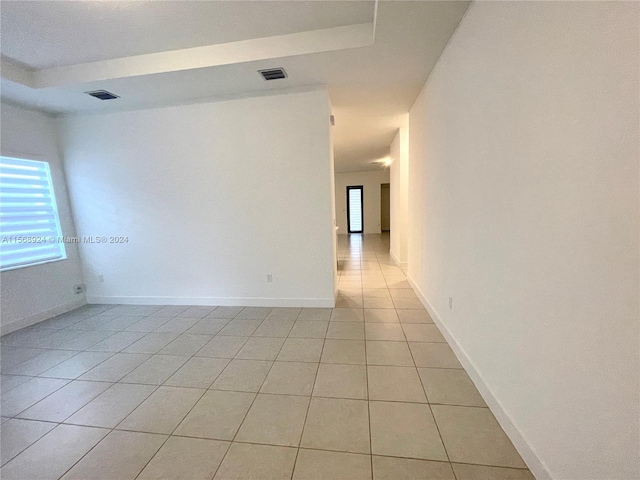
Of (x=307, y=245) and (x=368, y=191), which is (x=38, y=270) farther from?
(x=368, y=191)

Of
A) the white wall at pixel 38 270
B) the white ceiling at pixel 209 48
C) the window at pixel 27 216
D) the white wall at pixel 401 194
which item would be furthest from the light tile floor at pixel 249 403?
the white ceiling at pixel 209 48

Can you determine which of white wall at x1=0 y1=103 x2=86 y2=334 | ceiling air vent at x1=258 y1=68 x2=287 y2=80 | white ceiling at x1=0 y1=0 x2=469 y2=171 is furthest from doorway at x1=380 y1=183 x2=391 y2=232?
white wall at x1=0 y1=103 x2=86 y2=334

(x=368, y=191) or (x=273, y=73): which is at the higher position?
(x=273, y=73)

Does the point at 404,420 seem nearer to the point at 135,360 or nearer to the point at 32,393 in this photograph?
the point at 135,360

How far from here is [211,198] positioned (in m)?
3.32

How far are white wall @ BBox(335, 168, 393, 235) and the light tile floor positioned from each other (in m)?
7.83

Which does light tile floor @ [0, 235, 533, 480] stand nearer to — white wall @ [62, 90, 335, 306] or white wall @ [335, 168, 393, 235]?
white wall @ [62, 90, 335, 306]

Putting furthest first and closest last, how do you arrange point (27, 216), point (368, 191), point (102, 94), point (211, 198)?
point (368, 191) < point (211, 198) < point (27, 216) < point (102, 94)

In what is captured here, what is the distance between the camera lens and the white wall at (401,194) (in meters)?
4.60

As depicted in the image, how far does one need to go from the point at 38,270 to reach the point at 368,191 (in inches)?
375

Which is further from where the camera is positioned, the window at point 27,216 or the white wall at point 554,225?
the window at point 27,216

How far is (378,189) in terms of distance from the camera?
1030 cm

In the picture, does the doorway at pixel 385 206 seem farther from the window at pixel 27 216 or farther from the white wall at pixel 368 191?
the window at pixel 27 216

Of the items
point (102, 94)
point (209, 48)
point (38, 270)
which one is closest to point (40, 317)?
point (38, 270)
